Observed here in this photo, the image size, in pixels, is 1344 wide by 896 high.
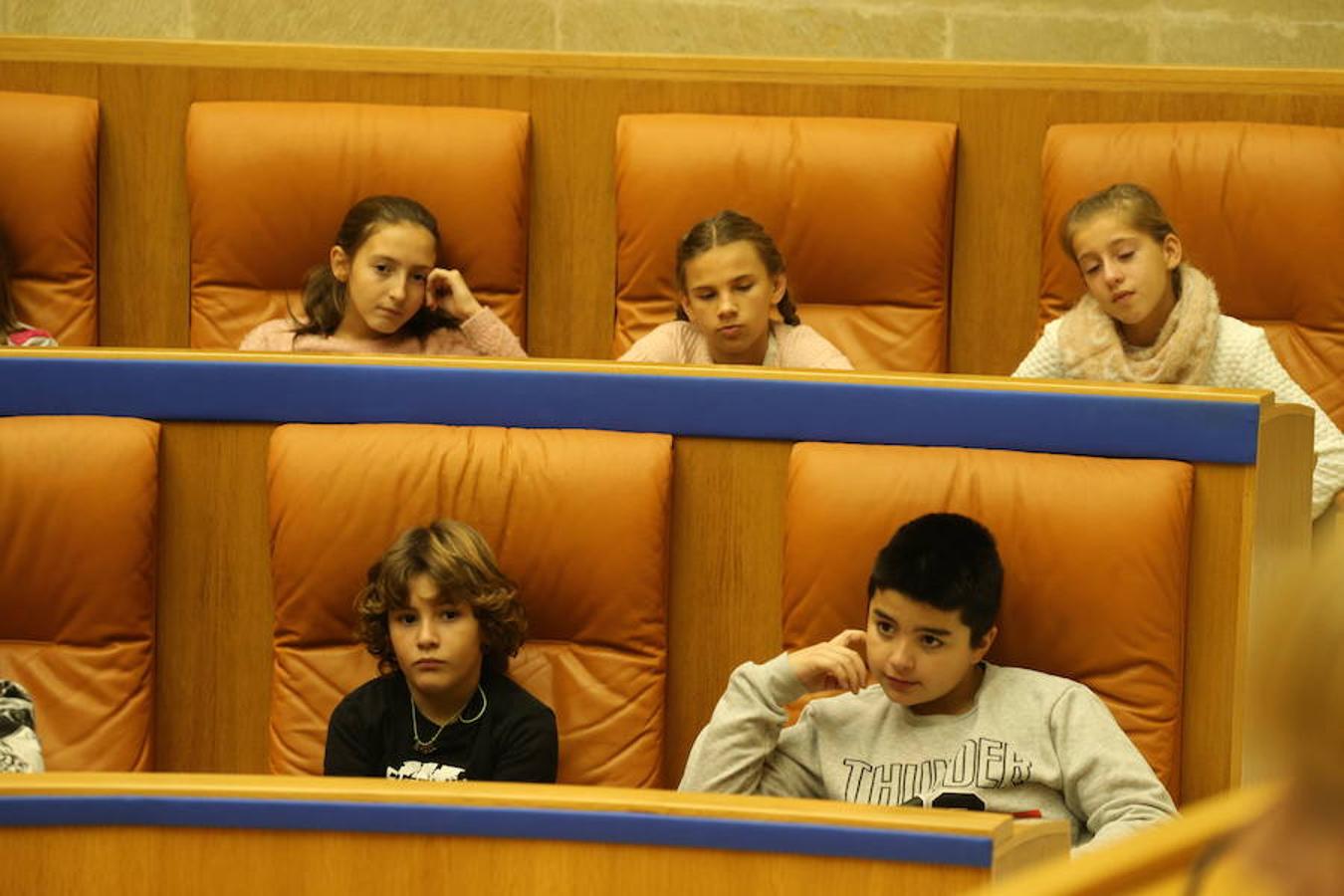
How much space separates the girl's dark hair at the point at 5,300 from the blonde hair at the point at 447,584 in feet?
1.69

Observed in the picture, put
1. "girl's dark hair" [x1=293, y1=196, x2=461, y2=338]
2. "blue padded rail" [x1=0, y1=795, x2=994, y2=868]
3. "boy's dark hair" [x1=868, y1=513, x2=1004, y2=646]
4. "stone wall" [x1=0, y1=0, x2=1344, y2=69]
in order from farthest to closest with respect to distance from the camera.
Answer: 1. "stone wall" [x1=0, y1=0, x2=1344, y2=69]
2. "girl's dark hair" [x1=293, y1=196, x2=461, y2=338]
3. "boy's dark hair" [x1=868, y1=513, x2=1004, y2=646]
4. "blue padded rail" [x1=0, y1=795, x2=994, y2=868]

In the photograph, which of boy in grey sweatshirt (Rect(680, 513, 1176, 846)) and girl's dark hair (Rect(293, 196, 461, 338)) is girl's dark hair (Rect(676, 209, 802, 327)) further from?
boy in grey sweatshirt (Rect(680, 513, 1176, 846))

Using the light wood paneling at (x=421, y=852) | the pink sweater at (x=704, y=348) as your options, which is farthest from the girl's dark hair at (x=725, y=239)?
the light wood paneling at (x=421, y=852)

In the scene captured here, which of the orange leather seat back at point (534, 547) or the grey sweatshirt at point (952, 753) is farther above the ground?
the orange leather seat back at point (534, 547)

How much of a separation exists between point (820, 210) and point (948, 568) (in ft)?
1.73

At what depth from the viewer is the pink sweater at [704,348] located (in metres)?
1.38

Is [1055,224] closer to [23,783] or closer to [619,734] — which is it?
[619,734]

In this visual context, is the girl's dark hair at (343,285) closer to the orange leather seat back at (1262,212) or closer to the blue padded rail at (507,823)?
the orange leather seat back at (1262,212)

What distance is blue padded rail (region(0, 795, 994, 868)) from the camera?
77cm

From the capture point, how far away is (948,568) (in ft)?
3.27

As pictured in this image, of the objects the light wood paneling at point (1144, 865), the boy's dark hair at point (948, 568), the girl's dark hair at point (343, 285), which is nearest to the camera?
the light wood paneling at point (1144, 865)

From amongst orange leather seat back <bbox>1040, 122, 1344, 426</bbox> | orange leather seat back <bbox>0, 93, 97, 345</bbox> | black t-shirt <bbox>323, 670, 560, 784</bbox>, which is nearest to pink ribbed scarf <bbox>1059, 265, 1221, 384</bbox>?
orange leather seat back <bbox>1040, 122, 1344, 426</bbox>

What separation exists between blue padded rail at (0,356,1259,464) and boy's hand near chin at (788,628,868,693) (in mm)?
143

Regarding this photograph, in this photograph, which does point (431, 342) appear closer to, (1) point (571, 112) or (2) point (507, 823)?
(1) point (571, 112)
